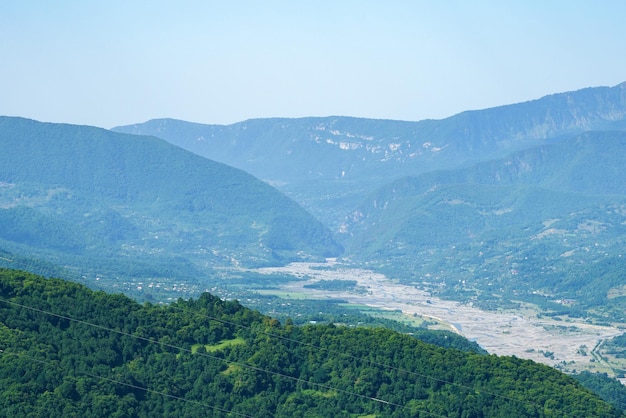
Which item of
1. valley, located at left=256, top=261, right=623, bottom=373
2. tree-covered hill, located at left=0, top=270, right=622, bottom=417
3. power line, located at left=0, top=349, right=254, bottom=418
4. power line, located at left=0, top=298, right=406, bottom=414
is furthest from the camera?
valley, located at left=256, top=261, right=623, bottom=373

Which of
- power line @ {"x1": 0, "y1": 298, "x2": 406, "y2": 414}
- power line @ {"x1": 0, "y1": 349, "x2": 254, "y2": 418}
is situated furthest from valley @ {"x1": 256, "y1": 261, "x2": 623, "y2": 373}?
power line @ {"x1": 0, "y1": 349, "x2": 254, "y2": 418}

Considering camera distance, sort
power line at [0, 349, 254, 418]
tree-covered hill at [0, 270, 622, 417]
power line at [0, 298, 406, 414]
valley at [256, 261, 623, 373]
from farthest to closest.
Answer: valley at [256, 261, 623, 373]
power line at [0, 298, 406, 414]
tree-covered hill at [0, 270, 622, 417]
power line at [0, 349, 254, 418]

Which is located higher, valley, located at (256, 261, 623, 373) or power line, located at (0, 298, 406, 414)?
power line, located at (0, 298, 406, 414)

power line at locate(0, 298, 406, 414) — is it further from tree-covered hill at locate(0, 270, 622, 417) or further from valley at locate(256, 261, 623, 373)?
valley at locate(256, 261, 623, 373)

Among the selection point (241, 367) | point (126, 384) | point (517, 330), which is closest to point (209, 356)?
point (241, 367)

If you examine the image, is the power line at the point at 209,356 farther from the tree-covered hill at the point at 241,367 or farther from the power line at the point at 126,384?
the power line at the point at 126,384

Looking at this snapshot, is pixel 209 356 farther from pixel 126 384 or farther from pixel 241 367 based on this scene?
pixel 126 384

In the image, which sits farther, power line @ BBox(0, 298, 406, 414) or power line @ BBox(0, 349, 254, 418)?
power line @ BBox(0, 298, 406, 414)

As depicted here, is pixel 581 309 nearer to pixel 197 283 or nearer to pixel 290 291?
pixel 290 291
